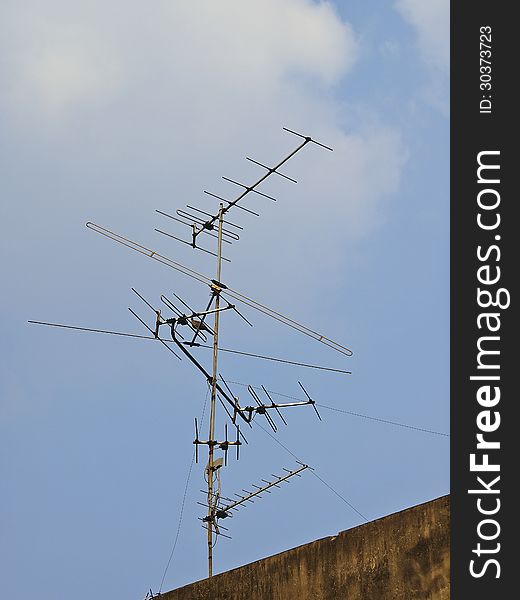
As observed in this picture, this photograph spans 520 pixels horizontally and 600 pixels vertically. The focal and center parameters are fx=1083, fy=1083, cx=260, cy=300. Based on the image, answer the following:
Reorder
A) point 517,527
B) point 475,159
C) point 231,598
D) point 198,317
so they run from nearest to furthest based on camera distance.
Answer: point 517,527 → point 475,159 → point 231,598 → point 198,317

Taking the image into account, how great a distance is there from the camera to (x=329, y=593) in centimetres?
702

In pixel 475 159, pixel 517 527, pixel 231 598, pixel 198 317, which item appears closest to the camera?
→ pixel 517 527

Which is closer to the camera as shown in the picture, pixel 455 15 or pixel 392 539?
pixel 392 539

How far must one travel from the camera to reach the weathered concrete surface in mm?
6547

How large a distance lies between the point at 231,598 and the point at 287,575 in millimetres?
525

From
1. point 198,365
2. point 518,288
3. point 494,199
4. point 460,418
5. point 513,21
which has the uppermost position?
point 513,21

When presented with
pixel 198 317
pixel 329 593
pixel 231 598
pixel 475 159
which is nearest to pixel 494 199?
pixel 475 159

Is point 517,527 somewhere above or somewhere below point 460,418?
below

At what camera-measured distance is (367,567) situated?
6.85 m

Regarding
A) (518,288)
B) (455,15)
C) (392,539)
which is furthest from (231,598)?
(455,15)

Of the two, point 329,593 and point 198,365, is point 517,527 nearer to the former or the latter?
point 329,593

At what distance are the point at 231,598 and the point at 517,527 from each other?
238 cm

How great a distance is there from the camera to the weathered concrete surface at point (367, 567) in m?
6.55

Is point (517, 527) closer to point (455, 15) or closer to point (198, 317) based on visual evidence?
point (455, 15)
